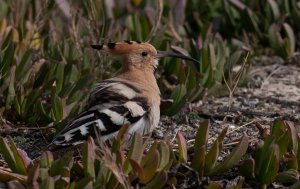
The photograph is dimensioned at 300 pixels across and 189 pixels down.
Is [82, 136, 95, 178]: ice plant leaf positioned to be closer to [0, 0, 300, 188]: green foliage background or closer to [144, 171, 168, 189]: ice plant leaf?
[0, 0, 300, 188]: green foliage background

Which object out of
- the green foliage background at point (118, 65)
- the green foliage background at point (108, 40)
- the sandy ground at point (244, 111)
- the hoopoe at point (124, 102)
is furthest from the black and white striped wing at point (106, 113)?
the green foliage background at point (108, 40)

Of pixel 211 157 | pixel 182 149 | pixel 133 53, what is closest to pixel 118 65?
pixel 133 53

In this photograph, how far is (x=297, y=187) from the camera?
3627 mm

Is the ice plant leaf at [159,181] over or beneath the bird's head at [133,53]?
beneath

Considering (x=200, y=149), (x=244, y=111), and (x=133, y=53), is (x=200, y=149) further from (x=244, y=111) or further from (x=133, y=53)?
(x=244, y=111)

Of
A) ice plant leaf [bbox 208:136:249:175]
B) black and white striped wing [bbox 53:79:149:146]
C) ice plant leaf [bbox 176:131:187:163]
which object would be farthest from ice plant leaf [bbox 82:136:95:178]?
ice plant leaf [bbox 208:136:249:175]

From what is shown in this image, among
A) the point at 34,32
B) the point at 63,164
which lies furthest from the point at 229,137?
the point at 34,32

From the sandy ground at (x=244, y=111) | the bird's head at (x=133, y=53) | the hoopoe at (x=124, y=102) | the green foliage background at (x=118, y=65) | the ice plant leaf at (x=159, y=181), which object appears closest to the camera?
the ice plant leaf at (x=159, y=181)

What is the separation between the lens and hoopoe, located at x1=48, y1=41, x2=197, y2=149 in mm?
3900

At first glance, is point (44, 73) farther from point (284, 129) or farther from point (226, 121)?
point (284, 129)

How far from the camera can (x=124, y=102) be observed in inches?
162

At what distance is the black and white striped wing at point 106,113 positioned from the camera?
3871 mm

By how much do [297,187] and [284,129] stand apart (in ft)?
1.41

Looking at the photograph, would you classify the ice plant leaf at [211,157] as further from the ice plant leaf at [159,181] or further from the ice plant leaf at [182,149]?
the ice plant leaf at [159,181]
